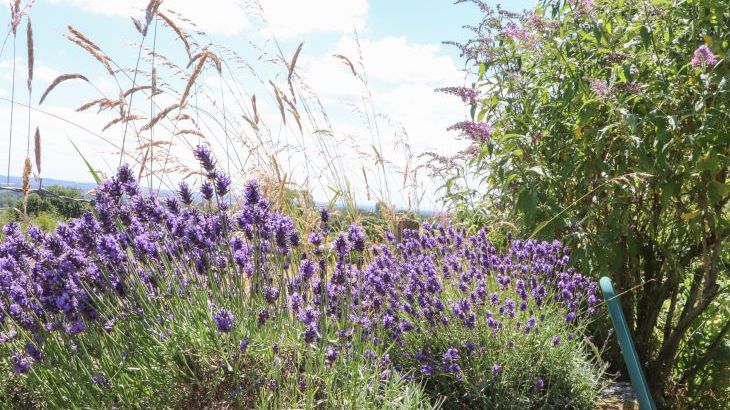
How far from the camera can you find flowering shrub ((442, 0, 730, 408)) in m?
2.55

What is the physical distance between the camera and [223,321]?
179 centimetres

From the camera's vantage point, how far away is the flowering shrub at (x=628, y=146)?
2.55 metres

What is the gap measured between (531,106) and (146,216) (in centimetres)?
172

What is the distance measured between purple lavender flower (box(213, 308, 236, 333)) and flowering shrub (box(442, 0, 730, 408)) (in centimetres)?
114

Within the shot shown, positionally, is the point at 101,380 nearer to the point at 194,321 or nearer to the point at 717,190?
the point at 194,321

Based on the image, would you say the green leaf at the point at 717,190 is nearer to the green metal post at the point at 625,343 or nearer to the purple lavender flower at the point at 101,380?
the green metal post at the point at 625,343

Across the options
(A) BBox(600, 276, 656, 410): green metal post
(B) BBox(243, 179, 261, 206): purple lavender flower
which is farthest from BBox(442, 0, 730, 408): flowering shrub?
(B) BBox(243, 179, 261, 206): purple lavender flower

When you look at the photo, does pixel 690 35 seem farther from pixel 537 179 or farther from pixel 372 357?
pixel 372 357

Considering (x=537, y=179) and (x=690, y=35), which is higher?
(x=690, y=35)

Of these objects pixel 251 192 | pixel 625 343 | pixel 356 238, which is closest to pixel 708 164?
pixel 625 343

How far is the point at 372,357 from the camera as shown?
2295mm

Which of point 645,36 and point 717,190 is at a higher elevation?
point 645,36

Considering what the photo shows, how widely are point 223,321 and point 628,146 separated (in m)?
1.77

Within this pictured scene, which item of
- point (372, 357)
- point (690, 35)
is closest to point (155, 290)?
point (372, 357)
